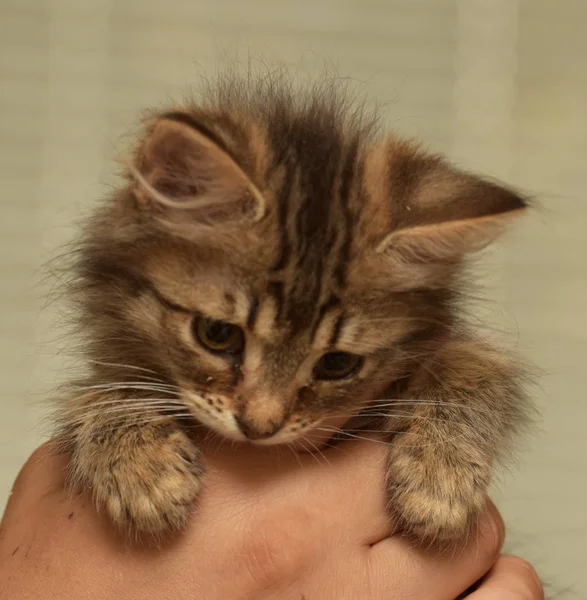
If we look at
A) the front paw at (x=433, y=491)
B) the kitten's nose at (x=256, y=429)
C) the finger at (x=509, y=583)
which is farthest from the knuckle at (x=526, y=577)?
the kitten's nose at (x=256, y=429)

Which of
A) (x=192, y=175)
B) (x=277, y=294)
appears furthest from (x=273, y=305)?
(x=192, y=175)

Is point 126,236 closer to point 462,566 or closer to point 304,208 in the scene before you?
point 304,208

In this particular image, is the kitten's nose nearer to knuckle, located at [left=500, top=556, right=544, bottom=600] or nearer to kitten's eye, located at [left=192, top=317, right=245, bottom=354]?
kitten's eye, located at [left=192, top=317, right=245, bottom=354]

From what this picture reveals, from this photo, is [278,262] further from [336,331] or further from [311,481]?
[311,481]

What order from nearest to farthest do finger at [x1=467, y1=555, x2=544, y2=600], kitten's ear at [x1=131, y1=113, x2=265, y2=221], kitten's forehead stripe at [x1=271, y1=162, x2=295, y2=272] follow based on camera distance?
kitten's ear at [x1=131, y1=113, x2=265, y2=221]
kitten's forehead stripe at [x1=271, y1=162, x2=295, y2=272]
finger at [x1=467, y1=555, x2=544, y2=600]

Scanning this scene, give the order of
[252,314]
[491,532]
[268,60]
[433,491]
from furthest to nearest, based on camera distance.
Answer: [268,60]
[491,532]
[433,491]
[252,314]

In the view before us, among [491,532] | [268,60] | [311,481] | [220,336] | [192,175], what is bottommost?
[491,532]

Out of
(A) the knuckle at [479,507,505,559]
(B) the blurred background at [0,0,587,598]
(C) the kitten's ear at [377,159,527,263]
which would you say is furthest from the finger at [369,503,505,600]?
(B) the blurred background at [0,0,587,598]
